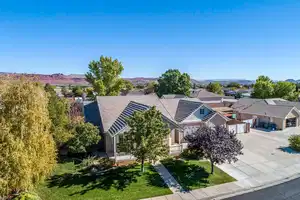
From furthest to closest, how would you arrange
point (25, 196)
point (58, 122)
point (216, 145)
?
point (58, 122), point (216, 145), point (25, 196)

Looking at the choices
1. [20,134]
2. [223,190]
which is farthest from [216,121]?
[20,134]

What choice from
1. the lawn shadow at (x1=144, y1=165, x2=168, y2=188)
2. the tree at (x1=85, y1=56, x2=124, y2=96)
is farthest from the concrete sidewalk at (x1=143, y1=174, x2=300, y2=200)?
the tree at (x1=85, y1=56, x2=124, y2=96)

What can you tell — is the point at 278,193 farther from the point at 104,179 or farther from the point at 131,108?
the point at 131,108

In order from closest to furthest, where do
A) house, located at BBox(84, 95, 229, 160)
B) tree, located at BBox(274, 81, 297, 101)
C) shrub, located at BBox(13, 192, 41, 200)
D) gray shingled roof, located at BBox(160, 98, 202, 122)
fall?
shrub, located at BBox(13, 192, 41, 200), house, located at BBox(84, 95, 229, 160), gray shingled roof, located at BBox(160, 98, 202, 122), tree, located at BBox(274, 81, 297, 101)

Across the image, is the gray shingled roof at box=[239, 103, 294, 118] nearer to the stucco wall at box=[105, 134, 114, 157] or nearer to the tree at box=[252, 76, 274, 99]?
the tree at box=[252, 76, 274, 99]

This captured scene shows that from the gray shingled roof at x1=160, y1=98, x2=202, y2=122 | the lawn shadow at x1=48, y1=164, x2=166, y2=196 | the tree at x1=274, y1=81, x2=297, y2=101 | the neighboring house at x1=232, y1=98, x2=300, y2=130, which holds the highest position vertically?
the tree at x1=274, y1=81, x2=297, y2=101

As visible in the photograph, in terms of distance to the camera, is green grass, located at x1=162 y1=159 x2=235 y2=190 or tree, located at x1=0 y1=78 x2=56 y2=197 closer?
tree, located at x1=0 y1=78 x2=56 y2=197
